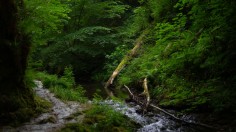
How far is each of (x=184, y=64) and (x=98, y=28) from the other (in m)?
11.5

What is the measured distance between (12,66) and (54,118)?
1.74 m

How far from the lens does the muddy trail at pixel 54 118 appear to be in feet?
25.9

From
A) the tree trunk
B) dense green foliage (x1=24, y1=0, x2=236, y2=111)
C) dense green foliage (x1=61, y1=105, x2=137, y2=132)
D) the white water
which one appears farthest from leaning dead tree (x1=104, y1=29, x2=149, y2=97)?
the tree trunk

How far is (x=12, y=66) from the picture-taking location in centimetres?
847

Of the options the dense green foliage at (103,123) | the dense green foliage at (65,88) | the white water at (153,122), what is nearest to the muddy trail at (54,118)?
the dense green foliage at (103,123)

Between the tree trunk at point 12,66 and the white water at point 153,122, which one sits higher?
the tree trunk at point 12,66

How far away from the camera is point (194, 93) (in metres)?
9.09

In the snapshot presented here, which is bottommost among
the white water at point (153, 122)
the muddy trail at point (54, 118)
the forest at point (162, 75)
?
the white water at point (153, 122)

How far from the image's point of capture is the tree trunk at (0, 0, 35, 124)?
316 inches

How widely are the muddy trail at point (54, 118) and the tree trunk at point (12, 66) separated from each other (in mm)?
366

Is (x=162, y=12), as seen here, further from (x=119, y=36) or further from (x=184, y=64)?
(x=184, y=64)

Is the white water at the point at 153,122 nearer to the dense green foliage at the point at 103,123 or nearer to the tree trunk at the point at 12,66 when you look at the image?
the dense green foliage at the point at 103,123

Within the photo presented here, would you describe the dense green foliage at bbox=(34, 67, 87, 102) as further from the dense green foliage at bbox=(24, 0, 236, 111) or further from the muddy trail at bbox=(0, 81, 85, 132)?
the muddy trail at bbox=(0, 81, 85, 132)

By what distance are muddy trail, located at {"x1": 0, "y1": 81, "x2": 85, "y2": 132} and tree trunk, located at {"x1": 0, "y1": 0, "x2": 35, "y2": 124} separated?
366 millimetres
